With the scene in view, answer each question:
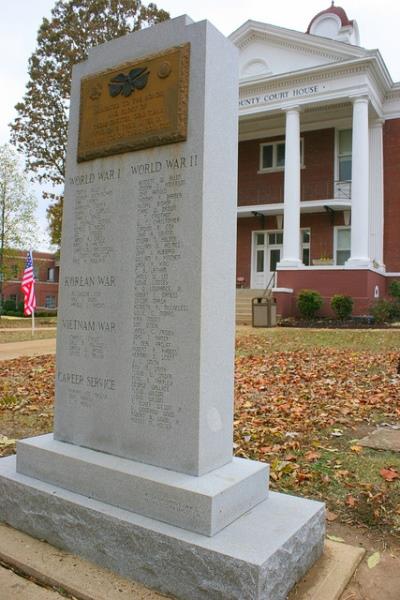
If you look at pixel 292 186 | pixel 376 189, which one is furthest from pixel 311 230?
pixel 292 186

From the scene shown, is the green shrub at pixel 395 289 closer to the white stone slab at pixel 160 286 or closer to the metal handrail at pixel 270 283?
the metal handrail at pixel 270 283

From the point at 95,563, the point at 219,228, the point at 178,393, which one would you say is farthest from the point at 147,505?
the point at 219,228

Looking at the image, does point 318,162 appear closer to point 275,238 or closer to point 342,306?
point 275,238

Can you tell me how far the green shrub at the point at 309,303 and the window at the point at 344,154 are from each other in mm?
7041

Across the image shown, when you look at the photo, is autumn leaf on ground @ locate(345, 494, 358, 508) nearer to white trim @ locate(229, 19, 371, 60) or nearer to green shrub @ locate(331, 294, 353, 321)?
green shrub @ locate(331, 294, 353, 321)

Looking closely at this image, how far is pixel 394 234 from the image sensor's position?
902 inches

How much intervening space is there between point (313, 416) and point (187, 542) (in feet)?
11.5

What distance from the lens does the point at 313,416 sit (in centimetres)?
570

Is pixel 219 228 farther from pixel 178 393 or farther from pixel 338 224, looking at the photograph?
pixel 338 224

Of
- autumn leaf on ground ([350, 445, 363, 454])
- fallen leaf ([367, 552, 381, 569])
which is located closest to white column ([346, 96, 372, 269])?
autumn leaf on ground ([350, 445, 363, 454])

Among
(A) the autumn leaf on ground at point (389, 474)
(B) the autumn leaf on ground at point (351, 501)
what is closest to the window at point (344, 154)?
(A) the autumn leaf on ground at point (389, 474)

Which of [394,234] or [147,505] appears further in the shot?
[394,234]

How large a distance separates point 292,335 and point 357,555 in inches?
453

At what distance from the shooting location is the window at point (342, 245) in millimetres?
24156
